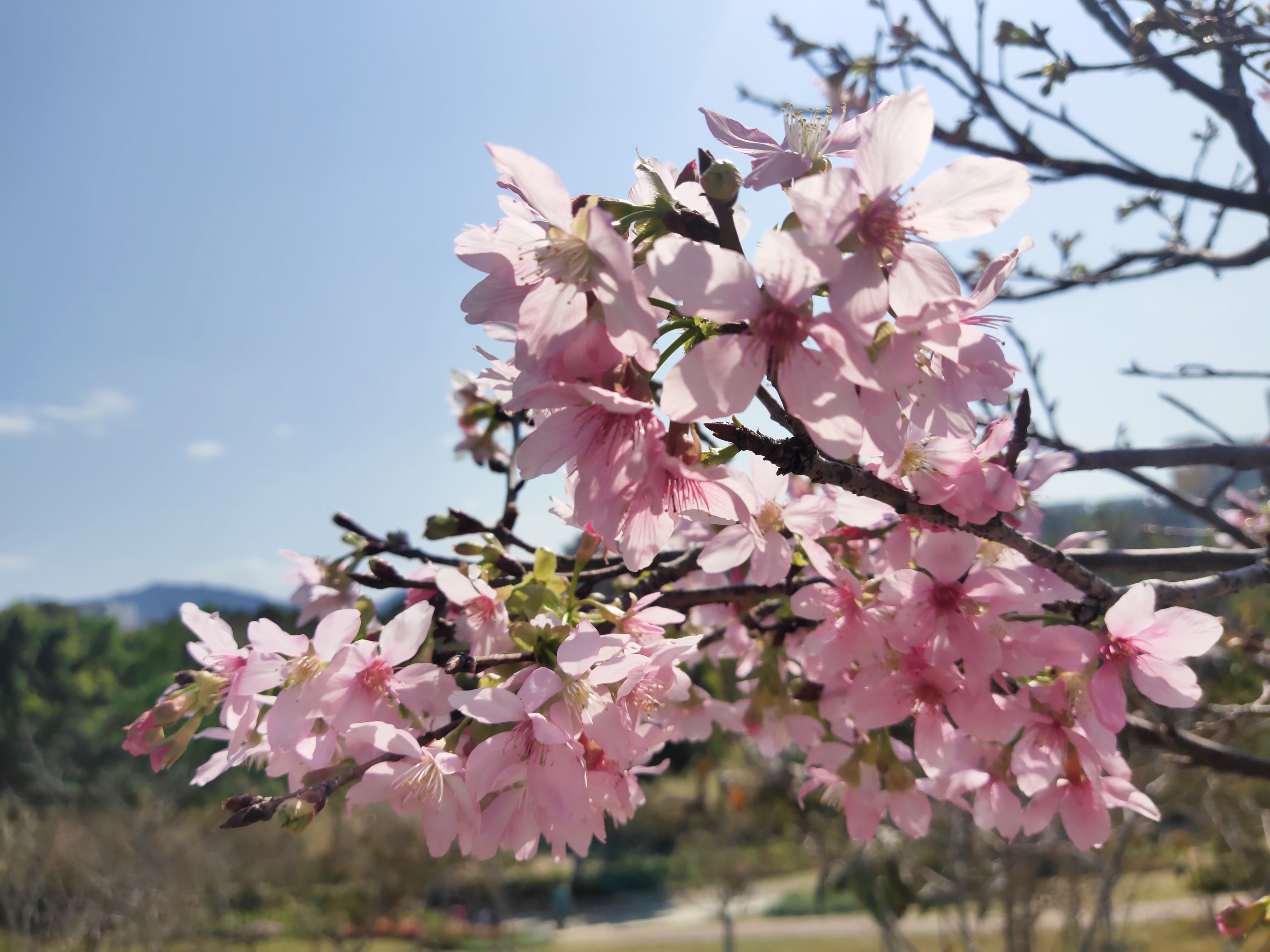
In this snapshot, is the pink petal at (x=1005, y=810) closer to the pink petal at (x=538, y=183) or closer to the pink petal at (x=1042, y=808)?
the pink petal at (x=1042, y=808)

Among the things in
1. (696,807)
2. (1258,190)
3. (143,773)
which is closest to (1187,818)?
(696,807)

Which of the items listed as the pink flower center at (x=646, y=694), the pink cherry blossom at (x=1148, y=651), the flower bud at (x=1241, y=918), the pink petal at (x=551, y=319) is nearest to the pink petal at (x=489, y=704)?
the pink flower center at (x=646, y=694)

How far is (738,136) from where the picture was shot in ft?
2.02

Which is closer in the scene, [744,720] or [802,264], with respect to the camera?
[802,264]

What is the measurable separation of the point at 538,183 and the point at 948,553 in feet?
1.94

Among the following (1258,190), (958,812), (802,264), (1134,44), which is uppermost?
(1134,44)

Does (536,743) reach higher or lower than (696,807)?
higher

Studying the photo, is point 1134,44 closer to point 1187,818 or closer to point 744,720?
point 744,720

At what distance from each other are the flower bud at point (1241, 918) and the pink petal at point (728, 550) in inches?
27.9

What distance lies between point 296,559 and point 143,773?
16.2 m

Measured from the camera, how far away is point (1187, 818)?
38.0 ft

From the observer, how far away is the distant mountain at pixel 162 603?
1225 cm

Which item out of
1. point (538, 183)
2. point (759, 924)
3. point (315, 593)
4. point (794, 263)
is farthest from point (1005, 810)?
point (759, 924)

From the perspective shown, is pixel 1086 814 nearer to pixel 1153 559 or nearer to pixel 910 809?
pixel 910 809
